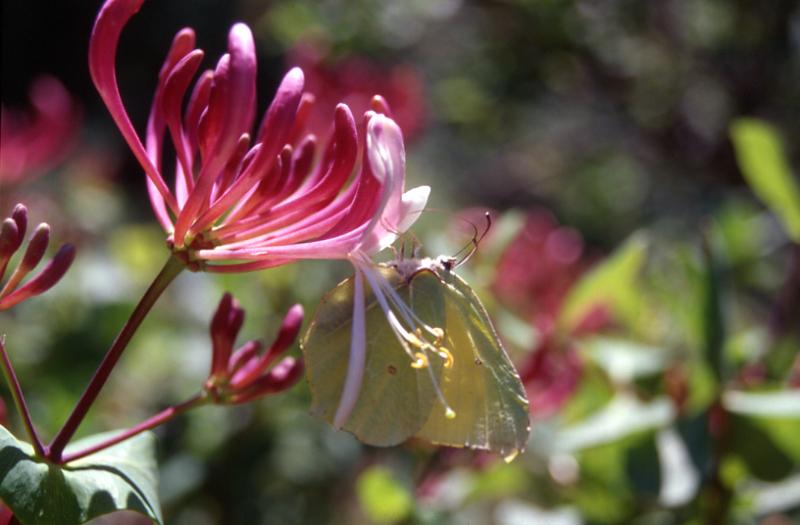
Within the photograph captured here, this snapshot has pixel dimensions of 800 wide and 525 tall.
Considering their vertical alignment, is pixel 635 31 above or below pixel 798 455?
below

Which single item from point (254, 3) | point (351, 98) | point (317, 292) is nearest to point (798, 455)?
point (317, 292)

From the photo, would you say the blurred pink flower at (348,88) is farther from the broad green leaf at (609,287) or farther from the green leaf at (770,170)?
the green leaf at (770,170)

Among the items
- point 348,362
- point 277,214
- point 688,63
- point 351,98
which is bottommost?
point 688,63

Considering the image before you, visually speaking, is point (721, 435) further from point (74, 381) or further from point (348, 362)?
point (74, 381)

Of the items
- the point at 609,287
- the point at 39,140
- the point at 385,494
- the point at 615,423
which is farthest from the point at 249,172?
→ the point at 39,140

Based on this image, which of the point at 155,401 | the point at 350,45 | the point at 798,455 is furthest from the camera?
the point at 350,45

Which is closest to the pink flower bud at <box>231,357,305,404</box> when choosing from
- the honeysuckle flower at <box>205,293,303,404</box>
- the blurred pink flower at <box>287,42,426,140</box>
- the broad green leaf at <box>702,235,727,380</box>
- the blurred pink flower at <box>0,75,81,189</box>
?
the honeysuckle flower at <box>205,293,303,404</box>

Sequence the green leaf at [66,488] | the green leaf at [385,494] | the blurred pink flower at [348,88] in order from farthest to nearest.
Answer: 1. the blurred pink flower at [348,88]
2. the green leaf at [385,494]
3. the green leaf at [66,488]

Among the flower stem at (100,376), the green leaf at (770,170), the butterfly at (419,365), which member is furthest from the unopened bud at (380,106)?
the green leaf at (770,170)
